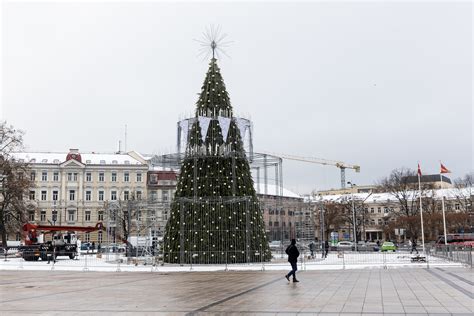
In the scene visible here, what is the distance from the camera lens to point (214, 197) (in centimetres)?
2748

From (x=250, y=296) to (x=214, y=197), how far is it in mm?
13557

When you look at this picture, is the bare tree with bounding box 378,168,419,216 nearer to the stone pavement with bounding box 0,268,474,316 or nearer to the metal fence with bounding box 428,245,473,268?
the metal fence with bounding box 428,245,473,268

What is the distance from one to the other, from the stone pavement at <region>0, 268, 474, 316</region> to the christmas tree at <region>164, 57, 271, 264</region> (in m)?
7.01

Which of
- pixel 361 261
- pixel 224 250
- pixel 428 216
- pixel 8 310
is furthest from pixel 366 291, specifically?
pixel 428 216

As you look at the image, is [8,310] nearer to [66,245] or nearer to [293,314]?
[293,314]

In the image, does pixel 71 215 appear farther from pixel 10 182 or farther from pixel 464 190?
pixel 464 190

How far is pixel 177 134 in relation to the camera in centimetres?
2917

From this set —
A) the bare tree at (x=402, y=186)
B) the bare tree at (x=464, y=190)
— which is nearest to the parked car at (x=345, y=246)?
the bare tree at (x=402, y=186)

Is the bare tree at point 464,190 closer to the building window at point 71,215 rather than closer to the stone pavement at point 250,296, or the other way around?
the building window at point 71,215

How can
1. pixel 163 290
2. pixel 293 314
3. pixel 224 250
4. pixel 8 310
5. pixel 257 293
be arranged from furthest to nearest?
pixel 224 250 → pixel 163 290 → pixel 257 293 → pixel 8 310 → pixel 293 314

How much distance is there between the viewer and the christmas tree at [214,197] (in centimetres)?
2714

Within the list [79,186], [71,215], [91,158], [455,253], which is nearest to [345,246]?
[455,253]

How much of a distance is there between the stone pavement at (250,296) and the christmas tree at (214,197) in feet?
23.0

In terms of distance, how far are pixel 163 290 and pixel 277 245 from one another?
956 inches
